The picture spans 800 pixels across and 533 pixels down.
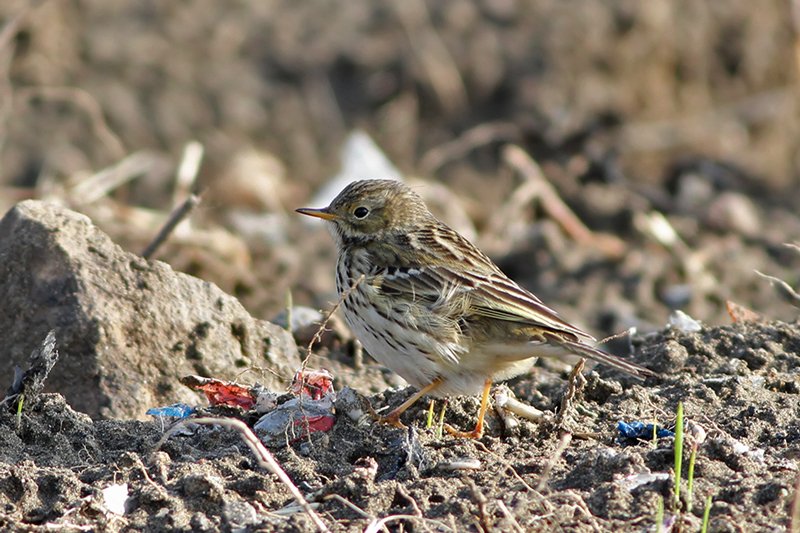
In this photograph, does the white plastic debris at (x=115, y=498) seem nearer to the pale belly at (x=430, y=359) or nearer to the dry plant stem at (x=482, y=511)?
the dry plant stem at (x=482, y=511)

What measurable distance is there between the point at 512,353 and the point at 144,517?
2012 millimetres

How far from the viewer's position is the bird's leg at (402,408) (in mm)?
4898

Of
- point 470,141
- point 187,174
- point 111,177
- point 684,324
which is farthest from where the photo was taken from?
point 470,141

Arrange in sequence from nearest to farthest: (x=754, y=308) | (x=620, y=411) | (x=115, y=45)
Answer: (x=620, y=411) → (x=754, y=308) → (x=115, y=45)

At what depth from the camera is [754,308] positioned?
8.84 m

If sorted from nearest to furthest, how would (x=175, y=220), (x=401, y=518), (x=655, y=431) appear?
(x=401, y=518) < (x=655, y=431) < (x=175, y=220)

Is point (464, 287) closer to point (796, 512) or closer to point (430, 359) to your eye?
point (430, 359)

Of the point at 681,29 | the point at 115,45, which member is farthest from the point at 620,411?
the point at 115,45

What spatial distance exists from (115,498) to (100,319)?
1409mm

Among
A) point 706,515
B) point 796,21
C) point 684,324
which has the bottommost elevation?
Result: point 706,515

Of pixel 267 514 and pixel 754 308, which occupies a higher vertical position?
pixel 754 308

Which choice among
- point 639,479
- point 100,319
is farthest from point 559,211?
point 639,479

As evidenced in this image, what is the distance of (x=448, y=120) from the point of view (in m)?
12.1

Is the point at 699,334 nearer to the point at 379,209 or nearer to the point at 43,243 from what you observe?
the point at 379,209
